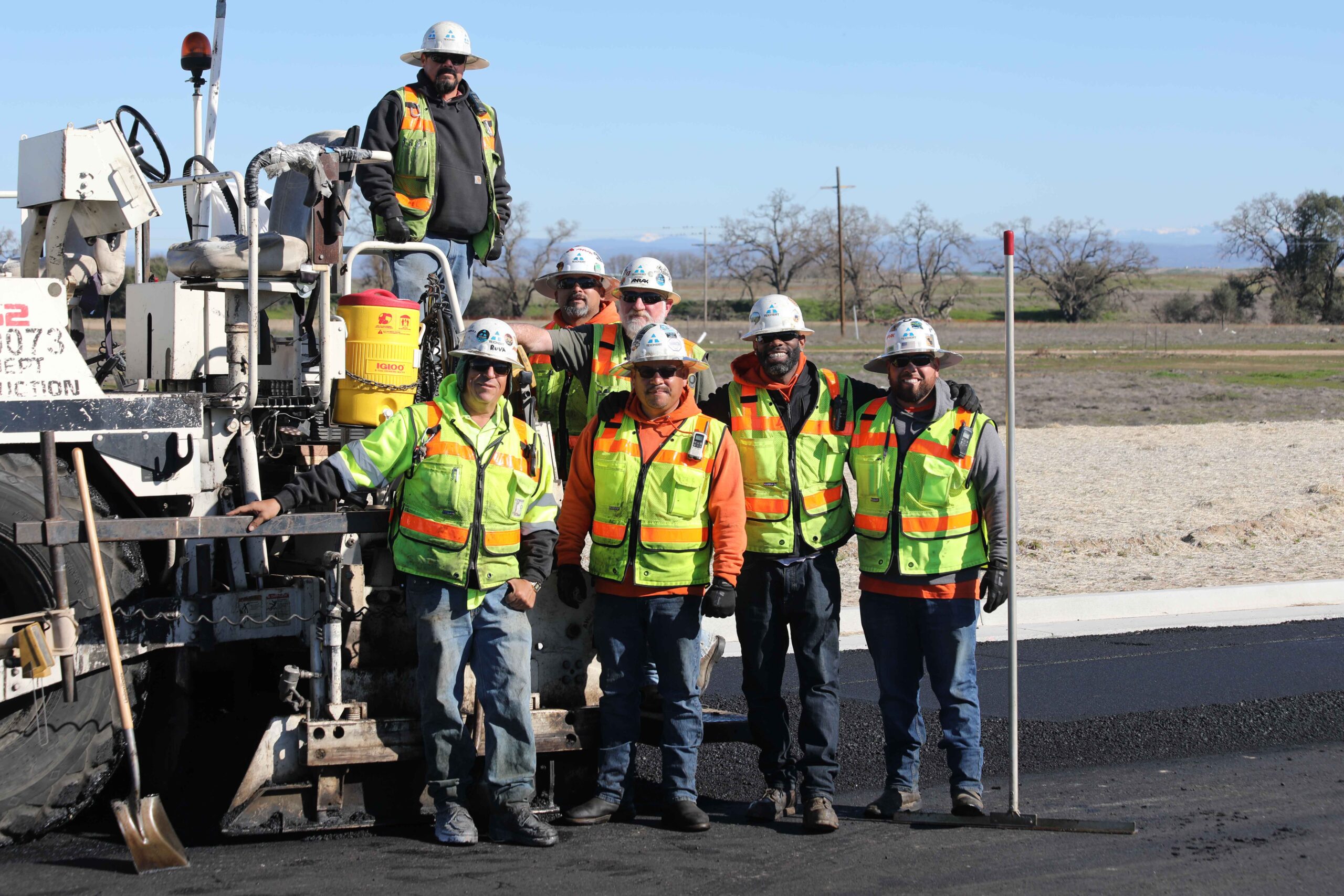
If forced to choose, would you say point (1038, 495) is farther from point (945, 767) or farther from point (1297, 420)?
point (1297, 420)

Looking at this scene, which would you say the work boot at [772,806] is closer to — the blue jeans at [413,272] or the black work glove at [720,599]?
the black work glove at [720,599]

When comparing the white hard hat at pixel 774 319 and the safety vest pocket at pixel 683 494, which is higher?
the white hard hat at pixel 774 319

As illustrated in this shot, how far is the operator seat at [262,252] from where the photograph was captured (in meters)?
5.50

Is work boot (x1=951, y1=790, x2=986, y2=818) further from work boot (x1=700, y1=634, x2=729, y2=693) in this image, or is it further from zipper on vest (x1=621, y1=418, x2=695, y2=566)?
zipper on vest (x1=621, y1=418, x2=695, y2=566)

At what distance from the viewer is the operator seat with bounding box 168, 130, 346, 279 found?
5.50 meters

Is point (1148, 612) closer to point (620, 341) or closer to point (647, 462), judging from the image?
point (620, 341)

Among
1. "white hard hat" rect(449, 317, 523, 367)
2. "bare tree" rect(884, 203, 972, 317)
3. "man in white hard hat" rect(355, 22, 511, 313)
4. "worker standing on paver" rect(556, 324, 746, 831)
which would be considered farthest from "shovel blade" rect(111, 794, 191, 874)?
"bare tree" rect(884, 203, 972, 317)

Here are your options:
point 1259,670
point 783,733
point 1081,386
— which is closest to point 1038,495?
point 1259,670

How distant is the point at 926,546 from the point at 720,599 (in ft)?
2.86

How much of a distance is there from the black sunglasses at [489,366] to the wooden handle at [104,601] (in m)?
1.37

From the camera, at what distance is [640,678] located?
5.45 m

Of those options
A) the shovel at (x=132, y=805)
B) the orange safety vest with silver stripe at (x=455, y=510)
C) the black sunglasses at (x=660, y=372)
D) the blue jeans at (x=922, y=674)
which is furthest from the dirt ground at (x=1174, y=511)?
the shovel at (x=132, y=805)

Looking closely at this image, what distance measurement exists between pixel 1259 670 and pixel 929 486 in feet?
11.6

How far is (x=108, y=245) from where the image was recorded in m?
6.07
